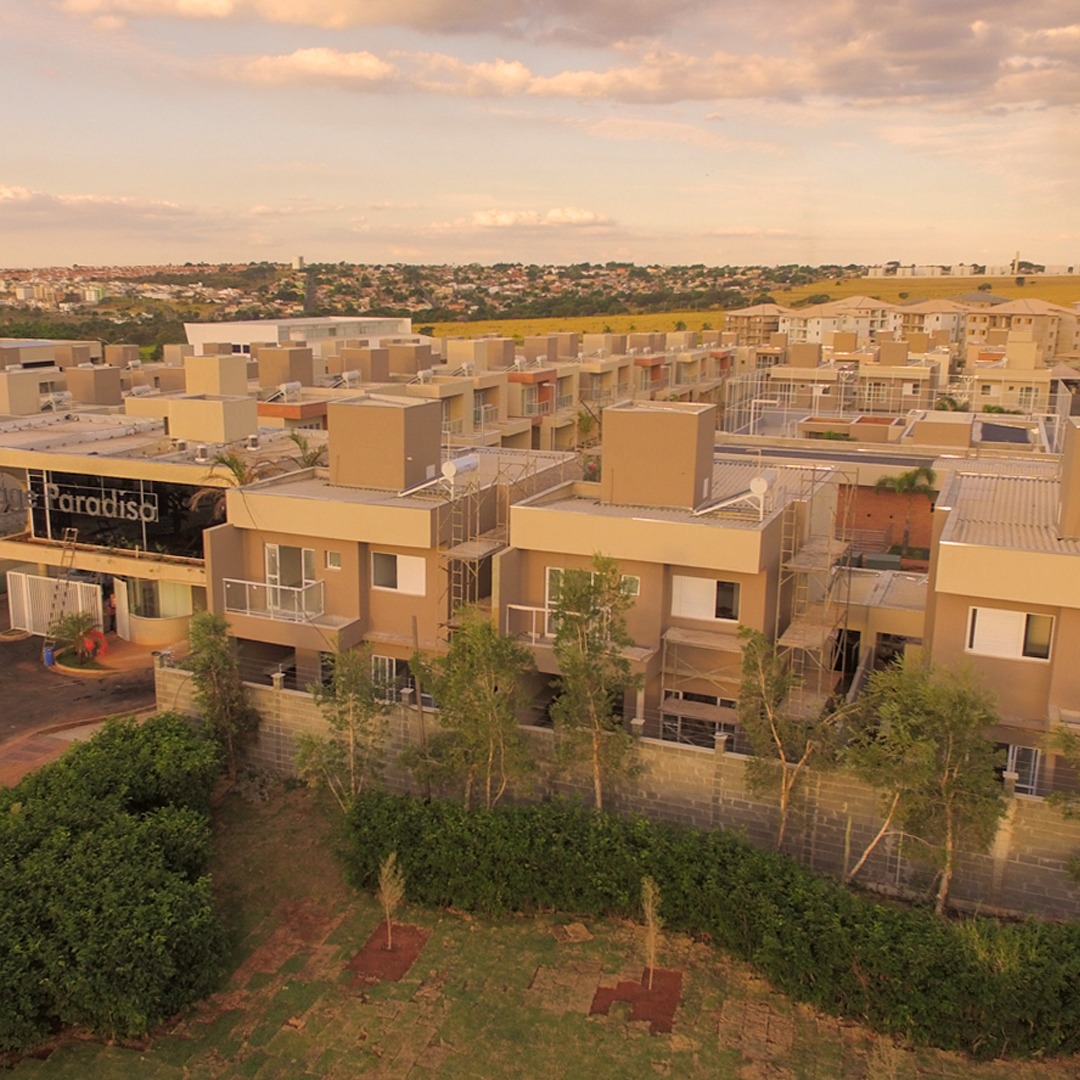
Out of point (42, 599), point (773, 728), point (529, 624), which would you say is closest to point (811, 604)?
point (773, 728)

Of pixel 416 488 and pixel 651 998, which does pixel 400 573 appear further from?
pixel 651 998

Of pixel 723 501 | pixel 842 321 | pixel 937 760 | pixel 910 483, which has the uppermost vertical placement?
pixel 842 321

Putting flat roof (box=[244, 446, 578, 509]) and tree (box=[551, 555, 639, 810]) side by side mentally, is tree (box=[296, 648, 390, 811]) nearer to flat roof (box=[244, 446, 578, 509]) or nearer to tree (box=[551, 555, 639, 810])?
tree (box=[551, 555, 639, 810])

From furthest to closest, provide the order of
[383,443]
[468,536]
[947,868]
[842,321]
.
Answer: [842,321] < [383,443] < [468,536] < [947,868]

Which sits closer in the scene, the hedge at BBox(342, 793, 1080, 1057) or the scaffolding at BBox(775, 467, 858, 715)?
the hedge at BBox(342, 793, 1080, 1057)

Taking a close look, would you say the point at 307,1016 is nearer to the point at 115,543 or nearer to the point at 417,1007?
the point at 417,1007

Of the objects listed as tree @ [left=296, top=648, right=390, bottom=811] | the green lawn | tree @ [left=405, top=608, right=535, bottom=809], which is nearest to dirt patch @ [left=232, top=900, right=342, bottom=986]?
the green lawn
